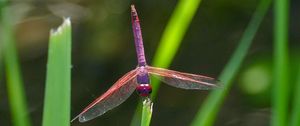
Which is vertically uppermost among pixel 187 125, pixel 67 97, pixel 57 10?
pixel 67 97

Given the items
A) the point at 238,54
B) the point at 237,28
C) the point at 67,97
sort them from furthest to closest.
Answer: the point at 237,28, the point at 238,54, the point at 67,97

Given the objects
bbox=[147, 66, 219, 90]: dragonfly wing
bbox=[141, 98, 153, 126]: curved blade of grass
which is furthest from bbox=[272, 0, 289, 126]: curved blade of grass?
bbox=[141, 98, 153, 126]: curved blade of grass

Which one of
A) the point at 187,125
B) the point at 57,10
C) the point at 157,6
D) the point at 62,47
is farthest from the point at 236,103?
the point at 62,47

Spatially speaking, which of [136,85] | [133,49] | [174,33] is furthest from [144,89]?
[133,49]

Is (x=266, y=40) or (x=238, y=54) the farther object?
(x=266, y=40)

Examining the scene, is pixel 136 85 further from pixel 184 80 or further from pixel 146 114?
pixel 146 114

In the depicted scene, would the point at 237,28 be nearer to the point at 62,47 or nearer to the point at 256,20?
the point at 256,20

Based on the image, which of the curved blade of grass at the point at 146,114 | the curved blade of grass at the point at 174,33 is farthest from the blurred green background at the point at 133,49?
the curved blade of grass at the point at 146,114
